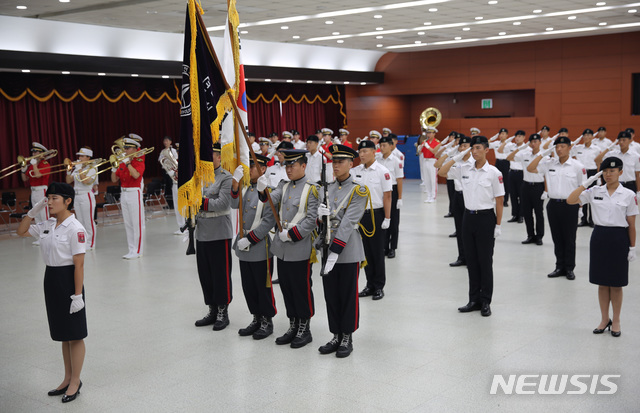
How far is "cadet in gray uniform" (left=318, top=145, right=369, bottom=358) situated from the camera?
5.68 meters

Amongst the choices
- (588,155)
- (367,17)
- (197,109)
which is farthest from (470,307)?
(367,17)

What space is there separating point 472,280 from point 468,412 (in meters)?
2.54

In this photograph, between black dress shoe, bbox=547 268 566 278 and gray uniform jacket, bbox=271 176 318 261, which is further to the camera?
black dress shoe, bbox=547 268 566 278

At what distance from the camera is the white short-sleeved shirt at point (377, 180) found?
8141 mm

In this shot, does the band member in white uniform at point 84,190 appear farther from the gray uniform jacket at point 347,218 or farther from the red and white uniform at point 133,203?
the gray uniform jacket at point 347,218

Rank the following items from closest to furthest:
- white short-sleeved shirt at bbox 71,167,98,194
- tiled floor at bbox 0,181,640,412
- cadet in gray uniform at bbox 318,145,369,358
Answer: tiled floor at bbox 0,181,640,412, cadet in gray uniform at bbox 318,145,369,358, white short-sleeved shirt at bbox 71,167,98,194

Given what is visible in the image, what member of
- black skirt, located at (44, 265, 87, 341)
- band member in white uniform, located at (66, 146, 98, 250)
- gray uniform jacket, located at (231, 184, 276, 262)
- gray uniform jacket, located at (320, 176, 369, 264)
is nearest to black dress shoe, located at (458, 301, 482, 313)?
gray uniform jacket, located at (320, 176, 369, 264)

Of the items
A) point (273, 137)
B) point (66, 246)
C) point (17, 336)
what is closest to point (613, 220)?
point (66, 246)

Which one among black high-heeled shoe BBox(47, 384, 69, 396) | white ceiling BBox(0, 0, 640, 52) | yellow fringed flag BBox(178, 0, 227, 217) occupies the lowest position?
black high-heeled shoe BBox(47, 384, 69, 396)

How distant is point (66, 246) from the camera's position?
15.7 feet

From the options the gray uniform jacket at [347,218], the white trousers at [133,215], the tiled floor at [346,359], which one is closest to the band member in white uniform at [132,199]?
the white trousers at [133,215]

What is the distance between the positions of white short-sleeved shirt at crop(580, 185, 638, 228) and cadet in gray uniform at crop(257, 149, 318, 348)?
8.31 ft

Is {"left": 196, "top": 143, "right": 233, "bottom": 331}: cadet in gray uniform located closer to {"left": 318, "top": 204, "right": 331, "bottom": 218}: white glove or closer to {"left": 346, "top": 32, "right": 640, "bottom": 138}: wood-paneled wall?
{"left": 318, "top": 204, "right": 331, "bottom": 218}: white glove

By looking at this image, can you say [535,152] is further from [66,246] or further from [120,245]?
[66,246]
